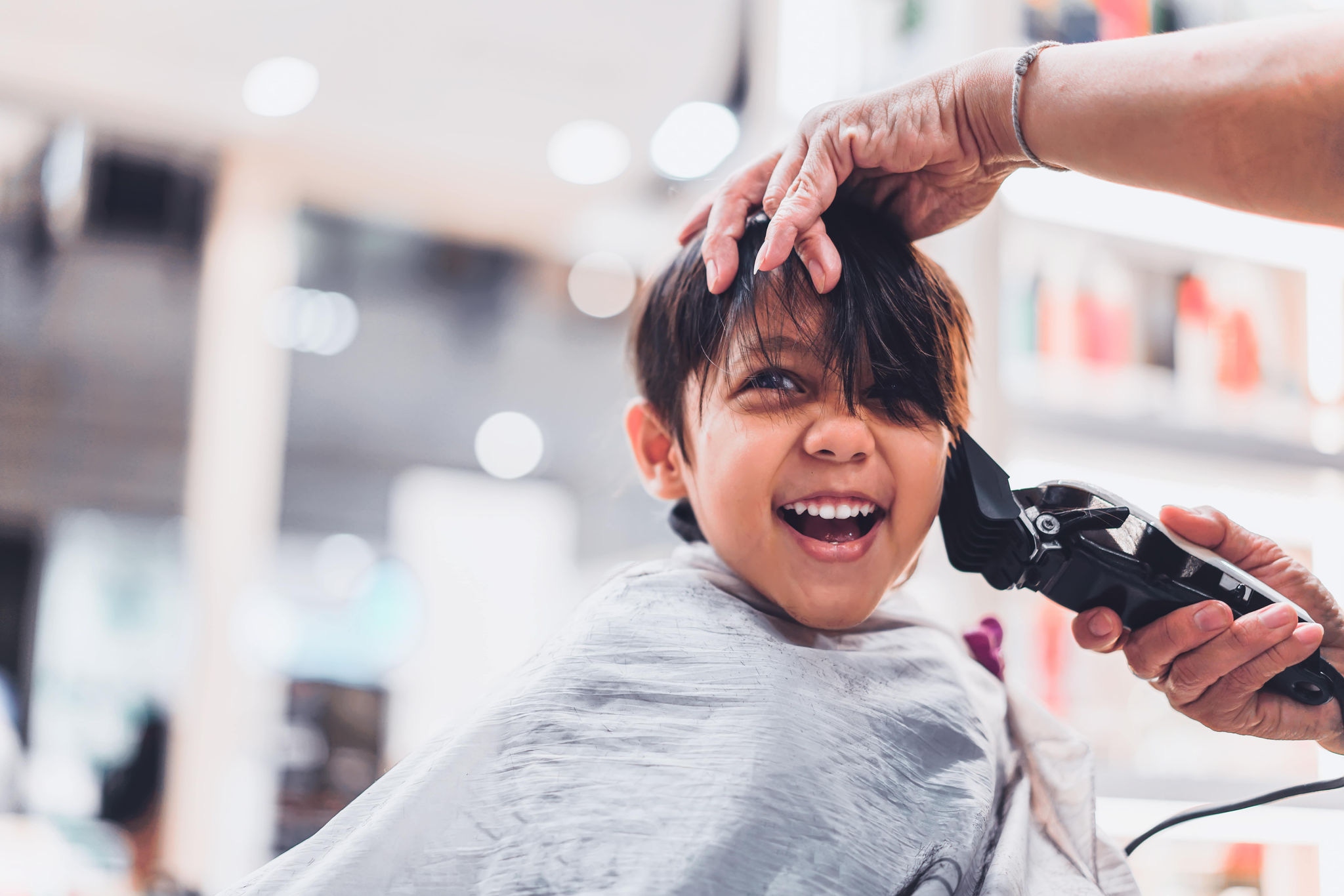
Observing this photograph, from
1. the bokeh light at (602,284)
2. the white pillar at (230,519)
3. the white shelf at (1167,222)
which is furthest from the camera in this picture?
the bokeh light at (602,284)

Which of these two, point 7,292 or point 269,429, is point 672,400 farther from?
point 7,292

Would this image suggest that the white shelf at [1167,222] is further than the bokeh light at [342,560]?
No

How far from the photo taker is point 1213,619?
0.81 m

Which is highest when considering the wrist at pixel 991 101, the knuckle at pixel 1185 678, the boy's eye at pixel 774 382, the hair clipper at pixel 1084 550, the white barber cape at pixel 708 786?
the wrist at pixel 991 101

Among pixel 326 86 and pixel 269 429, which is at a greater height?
pixel 326 86

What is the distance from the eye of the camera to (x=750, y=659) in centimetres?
81

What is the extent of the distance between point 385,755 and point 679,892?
3593mm

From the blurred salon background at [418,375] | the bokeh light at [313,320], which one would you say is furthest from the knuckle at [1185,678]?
the bokeh light at [313,320]

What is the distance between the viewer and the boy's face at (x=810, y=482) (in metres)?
0.85

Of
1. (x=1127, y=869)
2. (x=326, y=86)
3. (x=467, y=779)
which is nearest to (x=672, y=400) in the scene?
(x=467, y=779)

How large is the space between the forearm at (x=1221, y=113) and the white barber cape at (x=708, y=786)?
44 cm

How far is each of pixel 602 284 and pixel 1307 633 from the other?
3.73 meters

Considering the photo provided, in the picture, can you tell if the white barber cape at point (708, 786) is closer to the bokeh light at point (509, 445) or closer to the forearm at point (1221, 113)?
the forearm at point (1221, 113)

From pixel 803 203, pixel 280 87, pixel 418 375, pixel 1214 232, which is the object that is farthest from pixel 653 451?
pixel 418 375
